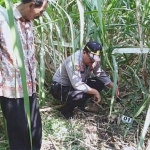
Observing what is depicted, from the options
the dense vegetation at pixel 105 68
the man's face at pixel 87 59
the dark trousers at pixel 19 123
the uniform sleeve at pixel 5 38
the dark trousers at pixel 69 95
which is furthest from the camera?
the dark trousers at pixel 69 95

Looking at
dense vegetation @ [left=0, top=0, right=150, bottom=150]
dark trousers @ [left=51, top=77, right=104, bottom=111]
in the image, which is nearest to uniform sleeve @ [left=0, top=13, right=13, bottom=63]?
dense vegetation @ [left=0, top=0, right=150, bottom=150]

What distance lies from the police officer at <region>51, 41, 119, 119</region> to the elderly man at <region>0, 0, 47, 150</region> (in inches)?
18.4

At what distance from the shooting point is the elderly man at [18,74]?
113 centimetres

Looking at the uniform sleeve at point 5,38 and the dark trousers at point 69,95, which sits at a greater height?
the uniform sleeve at point 5,38

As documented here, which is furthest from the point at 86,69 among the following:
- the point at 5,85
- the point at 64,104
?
the point at 5,85

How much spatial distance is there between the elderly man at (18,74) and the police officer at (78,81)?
47cm

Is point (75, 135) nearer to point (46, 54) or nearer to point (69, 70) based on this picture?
point (69, 70)

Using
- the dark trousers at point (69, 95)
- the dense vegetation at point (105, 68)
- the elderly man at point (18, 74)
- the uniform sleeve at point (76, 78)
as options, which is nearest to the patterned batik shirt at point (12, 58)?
the elderly man at point (18, 74)

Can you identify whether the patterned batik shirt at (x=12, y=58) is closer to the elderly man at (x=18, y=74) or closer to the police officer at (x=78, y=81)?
the elderly man at (x=18, y=74)

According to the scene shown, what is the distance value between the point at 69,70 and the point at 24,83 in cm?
132

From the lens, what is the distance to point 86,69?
1943 millimetres

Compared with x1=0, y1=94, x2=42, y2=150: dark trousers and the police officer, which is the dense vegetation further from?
x1=0, y1=94, x2=42, y2=150: dark trousers

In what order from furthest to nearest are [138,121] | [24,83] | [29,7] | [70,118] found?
1. [70,118]
2. [138,121]
3. [29,7]
4. [24,83]

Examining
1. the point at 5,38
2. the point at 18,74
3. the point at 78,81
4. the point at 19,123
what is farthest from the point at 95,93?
the point at 5,38
